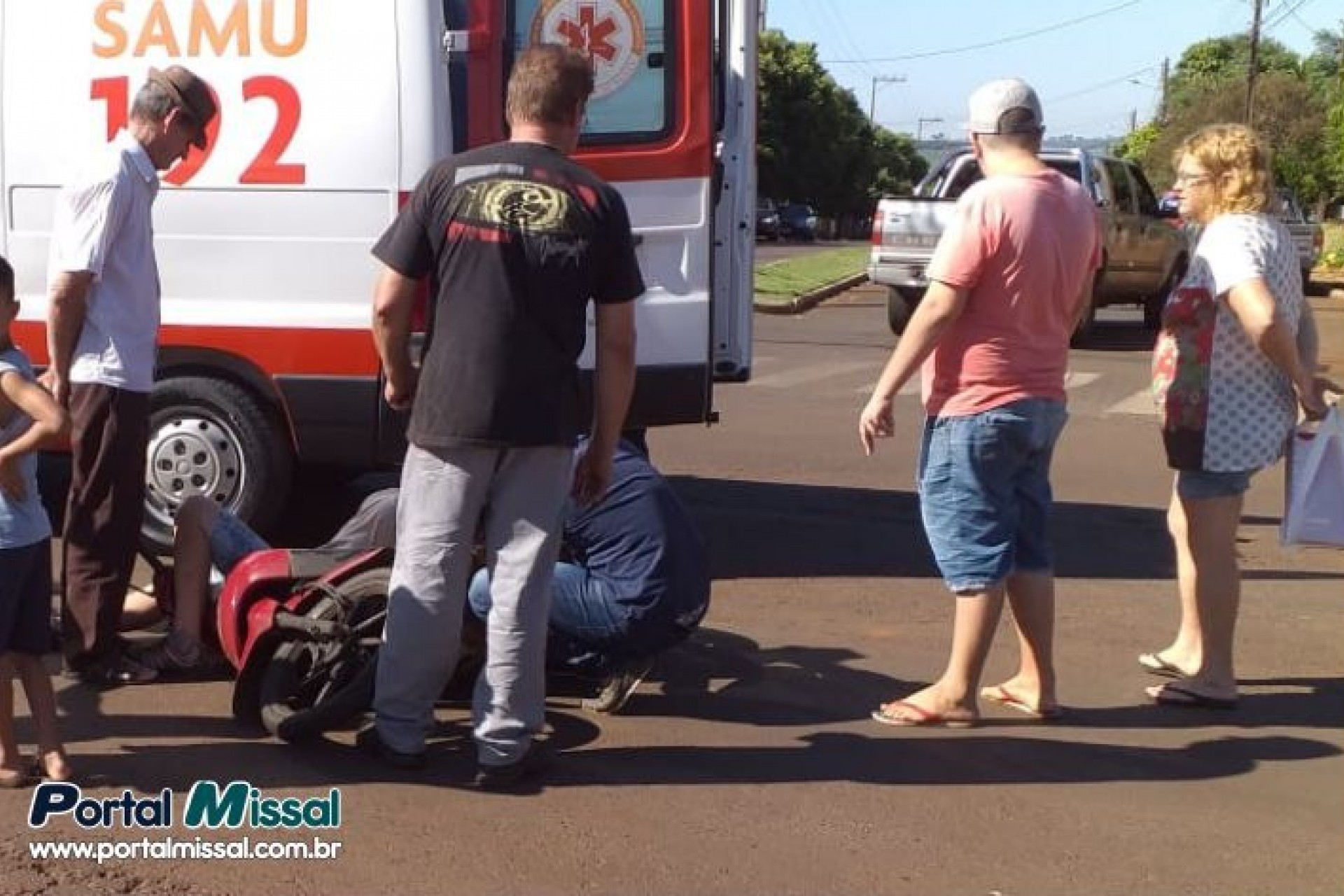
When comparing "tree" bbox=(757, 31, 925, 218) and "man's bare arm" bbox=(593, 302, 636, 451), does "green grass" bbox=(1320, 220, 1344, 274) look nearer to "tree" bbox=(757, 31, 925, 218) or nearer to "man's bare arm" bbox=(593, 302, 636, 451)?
"tree" bbox=(757, 31, 925, 218)

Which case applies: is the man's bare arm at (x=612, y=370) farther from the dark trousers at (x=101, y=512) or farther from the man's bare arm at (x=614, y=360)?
the dark trousers at (x=101, y=512)

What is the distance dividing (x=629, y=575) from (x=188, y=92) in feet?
6.08

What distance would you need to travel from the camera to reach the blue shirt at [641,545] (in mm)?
5023

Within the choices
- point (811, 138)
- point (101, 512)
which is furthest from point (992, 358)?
point (811, 138)

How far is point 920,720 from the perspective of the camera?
525 centimetres

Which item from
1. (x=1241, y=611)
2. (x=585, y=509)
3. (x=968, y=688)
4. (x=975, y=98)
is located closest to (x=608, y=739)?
(x=585, y=509)

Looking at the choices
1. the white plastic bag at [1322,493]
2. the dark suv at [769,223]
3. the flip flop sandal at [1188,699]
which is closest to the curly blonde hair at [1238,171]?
the white plastic bag at [1322,493]

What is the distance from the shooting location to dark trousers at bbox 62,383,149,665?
5160 mm

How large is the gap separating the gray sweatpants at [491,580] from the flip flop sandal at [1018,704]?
5.21ft

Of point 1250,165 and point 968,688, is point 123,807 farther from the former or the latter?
point 1250,165

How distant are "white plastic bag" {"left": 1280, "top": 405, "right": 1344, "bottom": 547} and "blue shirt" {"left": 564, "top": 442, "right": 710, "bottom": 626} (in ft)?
5.98

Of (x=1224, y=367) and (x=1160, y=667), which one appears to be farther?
(x=1160, y=667)

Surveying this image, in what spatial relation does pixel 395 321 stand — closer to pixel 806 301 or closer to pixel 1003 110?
pixel 1003 110

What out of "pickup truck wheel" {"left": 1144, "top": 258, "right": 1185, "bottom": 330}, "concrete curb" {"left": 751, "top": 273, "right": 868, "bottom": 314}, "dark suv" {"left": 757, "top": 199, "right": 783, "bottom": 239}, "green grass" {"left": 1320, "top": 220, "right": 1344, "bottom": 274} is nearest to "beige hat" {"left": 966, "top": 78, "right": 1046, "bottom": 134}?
"pickup truck wheel" {"left": 1144, "top": 258, "right": 1185, "bottom": 330}
